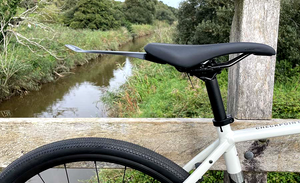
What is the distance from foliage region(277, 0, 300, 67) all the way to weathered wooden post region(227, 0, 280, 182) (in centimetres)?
240

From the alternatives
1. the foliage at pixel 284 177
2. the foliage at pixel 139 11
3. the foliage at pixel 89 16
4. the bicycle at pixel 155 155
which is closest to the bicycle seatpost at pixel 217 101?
the bicycle at pixel 155 155

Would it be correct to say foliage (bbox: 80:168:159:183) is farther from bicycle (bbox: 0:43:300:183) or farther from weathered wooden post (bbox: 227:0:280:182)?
bicycle (bbox: 0:43:300:183)

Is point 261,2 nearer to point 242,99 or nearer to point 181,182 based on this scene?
point 242,99

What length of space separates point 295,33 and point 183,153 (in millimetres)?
2824

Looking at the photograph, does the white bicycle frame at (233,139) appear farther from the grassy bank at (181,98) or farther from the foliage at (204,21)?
the foliage at (204,21)

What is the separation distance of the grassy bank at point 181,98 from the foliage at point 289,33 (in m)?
0.28

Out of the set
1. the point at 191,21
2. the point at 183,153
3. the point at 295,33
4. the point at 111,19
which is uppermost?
the point at 111,19

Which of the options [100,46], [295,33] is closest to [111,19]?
[100,46]

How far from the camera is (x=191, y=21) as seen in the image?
5.02 m

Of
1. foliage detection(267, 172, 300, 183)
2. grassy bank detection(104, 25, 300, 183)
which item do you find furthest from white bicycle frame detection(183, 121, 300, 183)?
foliage detection(267, 172, 300, 183)

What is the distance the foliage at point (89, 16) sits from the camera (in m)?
16.0

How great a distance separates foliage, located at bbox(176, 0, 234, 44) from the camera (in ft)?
12.4

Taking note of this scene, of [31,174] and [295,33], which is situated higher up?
[295,33]

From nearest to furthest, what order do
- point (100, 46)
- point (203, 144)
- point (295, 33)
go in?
point (203, 144)
point (295, 33)
point (100, 46)
